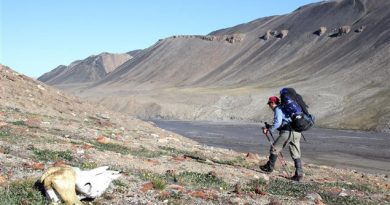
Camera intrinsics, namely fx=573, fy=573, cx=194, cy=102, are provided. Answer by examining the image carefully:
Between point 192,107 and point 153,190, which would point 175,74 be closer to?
point 192,107

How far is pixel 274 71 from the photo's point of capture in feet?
415

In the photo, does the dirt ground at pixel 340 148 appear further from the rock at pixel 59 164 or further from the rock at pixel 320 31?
the rock at pixel 320 31

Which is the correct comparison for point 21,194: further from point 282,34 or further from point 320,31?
point 282,34

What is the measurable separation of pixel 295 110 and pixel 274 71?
113590mm

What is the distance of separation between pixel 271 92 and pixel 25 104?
66.3m

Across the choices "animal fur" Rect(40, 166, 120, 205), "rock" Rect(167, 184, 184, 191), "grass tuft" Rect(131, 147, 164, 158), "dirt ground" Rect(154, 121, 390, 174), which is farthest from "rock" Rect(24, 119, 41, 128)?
"dirt ground" Rect(154, 121, 390, 174)

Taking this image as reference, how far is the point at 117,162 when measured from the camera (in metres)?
13.5

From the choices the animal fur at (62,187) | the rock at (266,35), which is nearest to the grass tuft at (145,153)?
the animal fur at (62,187)

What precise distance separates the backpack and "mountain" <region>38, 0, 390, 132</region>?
4360cm

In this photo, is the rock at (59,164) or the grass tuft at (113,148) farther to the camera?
the grass tuft at (113,148)

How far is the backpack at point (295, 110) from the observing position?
14.2m

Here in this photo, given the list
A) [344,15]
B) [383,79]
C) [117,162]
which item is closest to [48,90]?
[117,162]

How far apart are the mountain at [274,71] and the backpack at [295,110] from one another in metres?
43.6

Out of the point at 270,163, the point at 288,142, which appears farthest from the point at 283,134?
the point at 270,163
